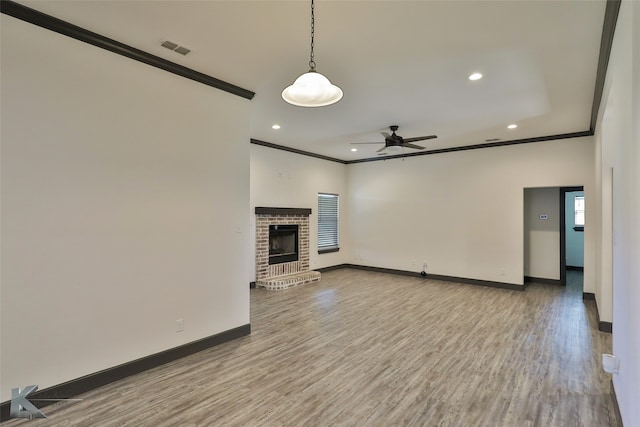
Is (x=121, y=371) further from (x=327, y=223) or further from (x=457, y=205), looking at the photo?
(x=457, y=205)

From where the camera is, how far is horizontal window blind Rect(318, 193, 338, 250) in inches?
335

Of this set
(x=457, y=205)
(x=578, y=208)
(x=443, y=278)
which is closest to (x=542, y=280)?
(x=443, y=278)

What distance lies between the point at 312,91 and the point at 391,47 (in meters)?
1.41

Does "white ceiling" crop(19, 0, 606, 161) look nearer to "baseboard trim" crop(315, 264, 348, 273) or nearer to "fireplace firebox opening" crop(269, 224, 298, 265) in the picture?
"fireplace firebox opening" crop(269, 224, 298, 265)

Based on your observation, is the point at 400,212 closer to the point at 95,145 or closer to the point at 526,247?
the point at 526,247

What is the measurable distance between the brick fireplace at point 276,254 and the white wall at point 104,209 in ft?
9.12

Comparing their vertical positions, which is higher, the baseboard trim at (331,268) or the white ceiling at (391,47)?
the white ceiling at (391,47)

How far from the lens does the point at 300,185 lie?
→ 7.76m

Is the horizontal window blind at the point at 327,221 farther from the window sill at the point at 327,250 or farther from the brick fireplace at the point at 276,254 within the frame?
the brick fireplace at the point at 276,254

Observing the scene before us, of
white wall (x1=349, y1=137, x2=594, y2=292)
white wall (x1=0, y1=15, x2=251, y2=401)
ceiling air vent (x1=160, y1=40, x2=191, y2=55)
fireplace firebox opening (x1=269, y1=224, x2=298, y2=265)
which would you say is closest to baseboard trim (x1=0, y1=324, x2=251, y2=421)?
white wall (x1=0, y1=15, x2=251, y2=401)

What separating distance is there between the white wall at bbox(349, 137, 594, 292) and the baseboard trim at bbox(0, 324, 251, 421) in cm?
528

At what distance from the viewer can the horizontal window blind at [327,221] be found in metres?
8.51

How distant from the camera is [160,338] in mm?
3236

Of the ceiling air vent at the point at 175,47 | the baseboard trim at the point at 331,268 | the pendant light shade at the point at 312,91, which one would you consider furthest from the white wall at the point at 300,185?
the pendant light shade at the point at 312,91
